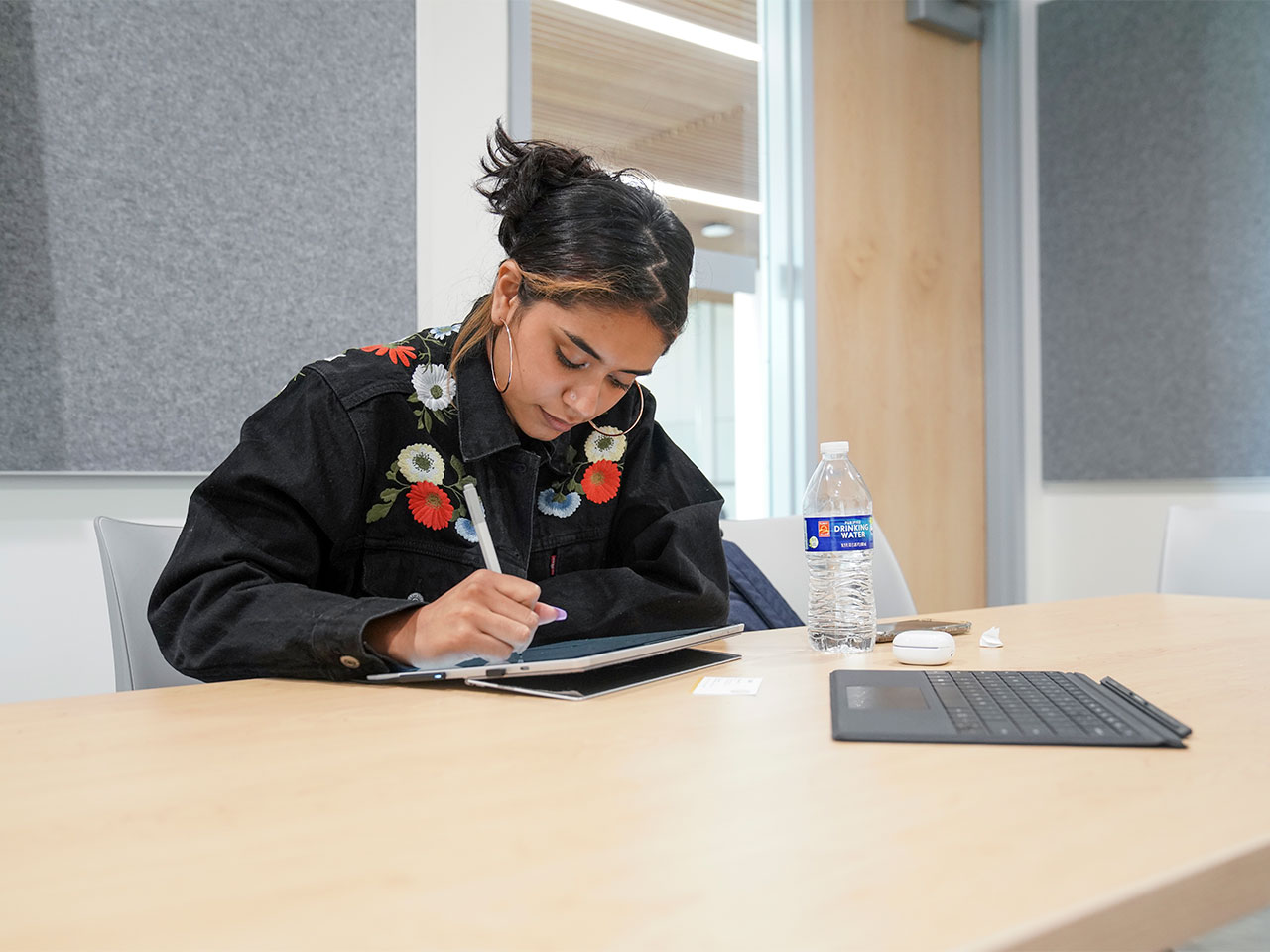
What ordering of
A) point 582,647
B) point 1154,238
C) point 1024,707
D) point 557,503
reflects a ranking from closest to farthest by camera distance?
point 1024,707, point 582,647, point 557,503, point 1154,238

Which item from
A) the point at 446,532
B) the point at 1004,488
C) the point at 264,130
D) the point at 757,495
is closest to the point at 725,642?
the point at 446,532

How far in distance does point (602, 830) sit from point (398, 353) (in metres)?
0.82

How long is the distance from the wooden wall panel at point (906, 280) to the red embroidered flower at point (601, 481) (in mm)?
1960

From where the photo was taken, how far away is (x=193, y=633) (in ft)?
2.97

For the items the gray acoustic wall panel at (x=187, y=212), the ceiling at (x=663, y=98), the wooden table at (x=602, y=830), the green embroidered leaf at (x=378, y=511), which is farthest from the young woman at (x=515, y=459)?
the ceiling at (x=663, y=98)

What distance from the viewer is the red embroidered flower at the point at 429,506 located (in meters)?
1.12

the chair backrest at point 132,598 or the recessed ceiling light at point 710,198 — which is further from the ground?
the recessed ceiling light at point 710,198

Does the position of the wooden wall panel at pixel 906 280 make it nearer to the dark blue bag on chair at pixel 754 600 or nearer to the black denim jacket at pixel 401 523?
the dark blue bag on chair at pixel 754 600

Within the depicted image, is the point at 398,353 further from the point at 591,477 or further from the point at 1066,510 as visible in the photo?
the point at 1066,510

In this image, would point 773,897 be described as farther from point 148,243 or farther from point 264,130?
point 264,130

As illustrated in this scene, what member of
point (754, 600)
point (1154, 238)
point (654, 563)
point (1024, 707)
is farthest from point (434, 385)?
point (1154, 238)

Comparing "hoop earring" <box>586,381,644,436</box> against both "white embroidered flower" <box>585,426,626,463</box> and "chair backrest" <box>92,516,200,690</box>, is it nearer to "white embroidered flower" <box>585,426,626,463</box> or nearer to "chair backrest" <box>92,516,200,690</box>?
"white embroidered flower" <box>585,426,626,463</box>

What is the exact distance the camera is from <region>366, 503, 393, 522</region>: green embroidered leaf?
111 cm

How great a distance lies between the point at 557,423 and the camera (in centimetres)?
116
